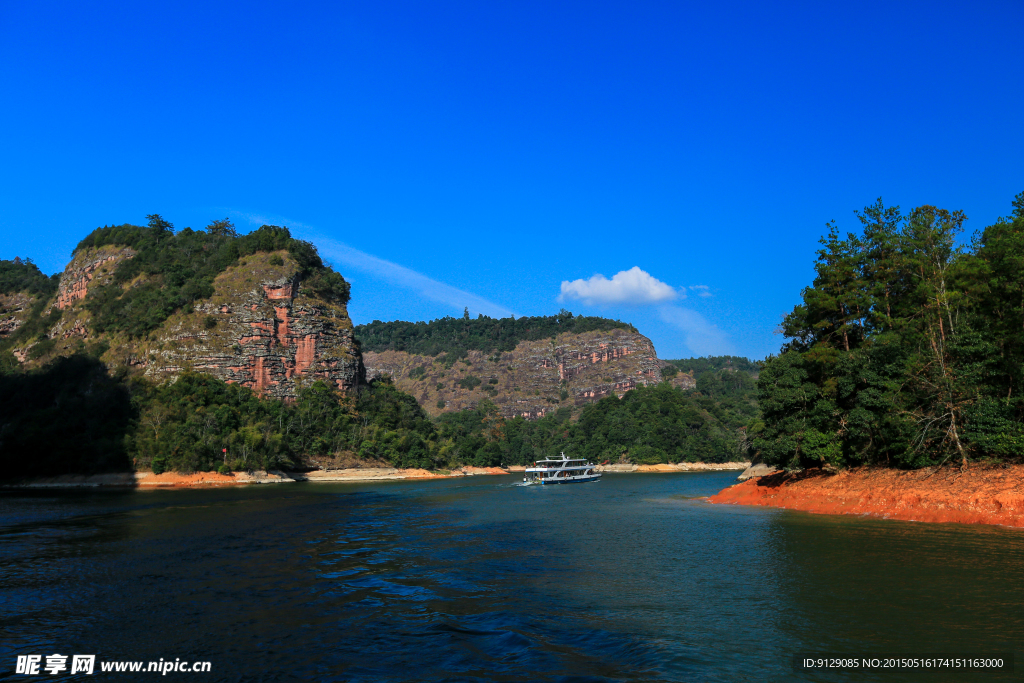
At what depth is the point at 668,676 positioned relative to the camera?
562 inches

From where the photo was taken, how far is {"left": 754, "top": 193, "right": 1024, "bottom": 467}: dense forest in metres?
41.0

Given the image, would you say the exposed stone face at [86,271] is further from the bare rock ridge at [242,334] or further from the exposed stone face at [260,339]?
the exposed stone face at [260,339]

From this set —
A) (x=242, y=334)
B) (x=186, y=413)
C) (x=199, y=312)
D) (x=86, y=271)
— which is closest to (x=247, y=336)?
(x=242, y=334)

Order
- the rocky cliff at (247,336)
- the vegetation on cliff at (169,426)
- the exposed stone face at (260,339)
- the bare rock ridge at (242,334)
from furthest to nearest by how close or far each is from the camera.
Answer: the bare rock ridge at (242,334) → the rocky cliff at (247,336) → the exposed stone face at (260,339) → the vegetation on cliff at (169,426)

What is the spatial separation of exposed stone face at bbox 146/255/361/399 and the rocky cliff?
23 centimetres

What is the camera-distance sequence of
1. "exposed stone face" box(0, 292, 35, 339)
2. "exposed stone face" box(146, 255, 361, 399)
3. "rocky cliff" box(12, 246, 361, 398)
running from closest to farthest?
"exposed stone face" box(146, 255, 361, 399), "rocky cliff" box(12, 246, 361, 398), "exposed stone face" box(0, 292, 35, 339)

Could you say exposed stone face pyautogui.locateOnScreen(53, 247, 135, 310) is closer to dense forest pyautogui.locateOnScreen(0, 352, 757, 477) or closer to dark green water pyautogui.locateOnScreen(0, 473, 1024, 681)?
dense forest pyautogui.locateOnScreen(0, 352, 757, 477)

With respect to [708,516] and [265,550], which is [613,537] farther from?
[265,550]

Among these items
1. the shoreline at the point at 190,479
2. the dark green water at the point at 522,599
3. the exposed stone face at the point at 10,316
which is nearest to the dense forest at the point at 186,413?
the shoreline at the point at 190,479

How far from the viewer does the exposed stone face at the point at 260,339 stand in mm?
145875

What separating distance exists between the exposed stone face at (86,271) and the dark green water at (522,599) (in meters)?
172

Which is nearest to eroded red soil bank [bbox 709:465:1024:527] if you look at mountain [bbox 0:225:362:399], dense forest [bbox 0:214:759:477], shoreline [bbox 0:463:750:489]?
dense forest [bbox 0:214:759:477]

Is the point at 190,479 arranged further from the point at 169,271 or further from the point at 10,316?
the point at 10,316

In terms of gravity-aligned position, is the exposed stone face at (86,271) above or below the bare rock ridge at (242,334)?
above
